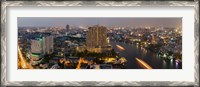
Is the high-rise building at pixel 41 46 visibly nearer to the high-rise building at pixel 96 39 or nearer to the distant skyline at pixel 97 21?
the distant skyline at pixel 97 21

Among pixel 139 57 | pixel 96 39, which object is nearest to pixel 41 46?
pixel 96 39

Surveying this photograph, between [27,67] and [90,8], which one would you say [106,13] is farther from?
[27,67]

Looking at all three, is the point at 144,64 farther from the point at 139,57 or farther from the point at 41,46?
the point at 41,46

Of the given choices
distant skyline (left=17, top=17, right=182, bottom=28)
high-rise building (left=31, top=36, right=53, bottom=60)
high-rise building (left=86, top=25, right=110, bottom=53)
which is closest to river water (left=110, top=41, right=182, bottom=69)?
high-rise building (left=86, top=25, right=110, bottom=53)

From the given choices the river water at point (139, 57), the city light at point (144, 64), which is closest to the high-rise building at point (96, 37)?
the river water at point (139, 57)

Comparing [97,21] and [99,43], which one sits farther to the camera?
[99,43]

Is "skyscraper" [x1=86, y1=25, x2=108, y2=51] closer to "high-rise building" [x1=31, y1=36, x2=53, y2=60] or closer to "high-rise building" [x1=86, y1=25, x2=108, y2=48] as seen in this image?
"high-rise building" [x1=86, y1=25, x2=108, y2=48]

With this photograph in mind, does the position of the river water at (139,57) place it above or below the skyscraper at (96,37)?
below
